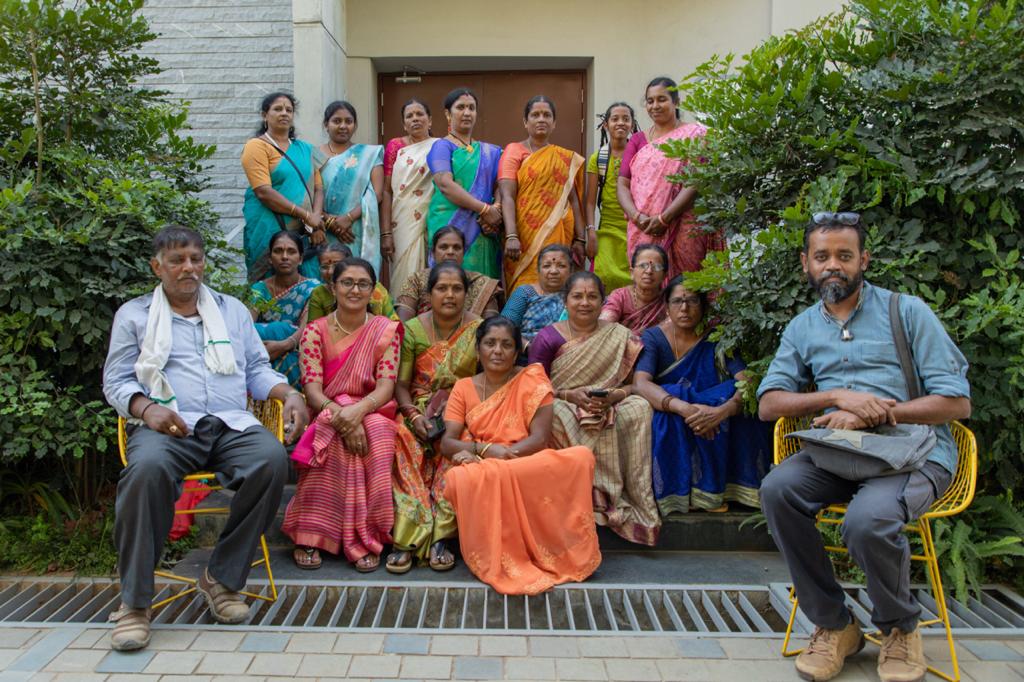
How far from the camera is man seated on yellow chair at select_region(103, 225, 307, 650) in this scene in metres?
3.32

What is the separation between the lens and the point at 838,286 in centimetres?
325

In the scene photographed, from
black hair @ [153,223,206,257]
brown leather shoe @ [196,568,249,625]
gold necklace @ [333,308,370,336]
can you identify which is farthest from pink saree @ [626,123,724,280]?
brown leather shoe @ [196,568,249,625]

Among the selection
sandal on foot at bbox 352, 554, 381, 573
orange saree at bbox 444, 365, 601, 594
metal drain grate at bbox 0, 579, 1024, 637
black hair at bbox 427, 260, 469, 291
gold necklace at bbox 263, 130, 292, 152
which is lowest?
metal drain grate at bbox 0, 579, 1024, 637

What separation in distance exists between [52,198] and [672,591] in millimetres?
3490

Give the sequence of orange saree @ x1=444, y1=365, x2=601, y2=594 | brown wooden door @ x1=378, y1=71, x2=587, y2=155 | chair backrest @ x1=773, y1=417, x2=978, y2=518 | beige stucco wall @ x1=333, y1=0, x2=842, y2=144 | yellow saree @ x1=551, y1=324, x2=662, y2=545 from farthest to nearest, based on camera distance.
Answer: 1. brown wooden door @ x1=378, y1=71, x2=587, y2=155
2. beige stucco wall @ x1=333, y1=0, x2=842, y2=144
3. yellow saree @ x1=551, y1=324, x2=662, y2=545
4. orange saree @ x1=444, y1=365, x2=601, y2=594
5. chair backrest @ x1=773, y1=417, x2=978, y2=518

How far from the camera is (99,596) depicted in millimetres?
3754

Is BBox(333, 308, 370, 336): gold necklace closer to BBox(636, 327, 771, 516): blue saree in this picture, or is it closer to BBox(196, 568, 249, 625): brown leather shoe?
BBox(196, 568, 249, 625): brown leather shoe

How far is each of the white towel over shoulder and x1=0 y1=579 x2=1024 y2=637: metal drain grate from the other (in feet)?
3.08

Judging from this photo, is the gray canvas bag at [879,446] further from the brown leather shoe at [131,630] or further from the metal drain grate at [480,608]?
the brown leather shoe at [131,630]

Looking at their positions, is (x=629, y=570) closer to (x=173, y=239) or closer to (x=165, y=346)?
(x=165, y=346)

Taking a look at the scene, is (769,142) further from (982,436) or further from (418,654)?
(418,654)

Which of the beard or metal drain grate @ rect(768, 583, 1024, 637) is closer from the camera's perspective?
the beard

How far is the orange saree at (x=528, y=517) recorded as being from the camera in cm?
383

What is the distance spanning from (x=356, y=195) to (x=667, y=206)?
221cm
